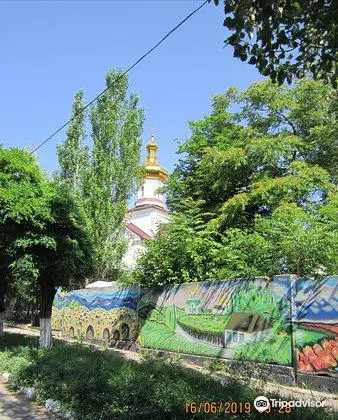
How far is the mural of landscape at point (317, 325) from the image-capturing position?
8.27 meters

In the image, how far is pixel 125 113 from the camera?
23.5 meters

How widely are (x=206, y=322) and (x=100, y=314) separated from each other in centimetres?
719

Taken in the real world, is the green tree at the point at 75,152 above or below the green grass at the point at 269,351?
above

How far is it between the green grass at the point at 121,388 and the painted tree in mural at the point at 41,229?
3.03m

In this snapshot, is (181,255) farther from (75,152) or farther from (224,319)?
(75,152)

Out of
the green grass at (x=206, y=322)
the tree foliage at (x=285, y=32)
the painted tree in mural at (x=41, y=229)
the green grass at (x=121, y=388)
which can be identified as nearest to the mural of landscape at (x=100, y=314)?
the green grass at (x=206, y=322)

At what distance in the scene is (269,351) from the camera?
9555 millimetres

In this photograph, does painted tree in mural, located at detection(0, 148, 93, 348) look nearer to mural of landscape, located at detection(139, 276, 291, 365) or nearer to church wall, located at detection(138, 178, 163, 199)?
mural of landscape, located at detection(139, 276, 291, 365)

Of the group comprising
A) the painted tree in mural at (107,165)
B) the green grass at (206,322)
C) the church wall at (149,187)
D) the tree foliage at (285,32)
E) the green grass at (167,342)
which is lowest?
the green grass at (167,342)

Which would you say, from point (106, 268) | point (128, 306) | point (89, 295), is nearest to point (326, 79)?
point (128, 306)

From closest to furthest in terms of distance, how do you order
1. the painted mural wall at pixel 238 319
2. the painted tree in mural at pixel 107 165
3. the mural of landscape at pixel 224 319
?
the painted mural wall at pixel 238 319 → the mural of landscape at pixel 224 319 → the painted tree in mural at pixel 107 165

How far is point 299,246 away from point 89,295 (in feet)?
37.4

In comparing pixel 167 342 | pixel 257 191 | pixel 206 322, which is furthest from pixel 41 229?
pixel 257 191

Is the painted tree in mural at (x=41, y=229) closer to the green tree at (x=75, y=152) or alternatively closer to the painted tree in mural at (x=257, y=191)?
the painted tree in mural at (x=257, y=191)
